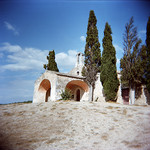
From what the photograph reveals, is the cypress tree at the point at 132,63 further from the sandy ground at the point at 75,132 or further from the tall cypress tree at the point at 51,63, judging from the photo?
the tall cypress tree at the point at 51,63

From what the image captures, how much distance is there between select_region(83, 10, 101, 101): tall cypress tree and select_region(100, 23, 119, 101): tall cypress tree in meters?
1.06

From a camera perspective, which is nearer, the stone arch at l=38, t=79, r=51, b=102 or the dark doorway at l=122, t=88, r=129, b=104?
the dark doorway at l=122, t=88, r=129, b=104

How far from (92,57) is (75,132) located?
510 inches

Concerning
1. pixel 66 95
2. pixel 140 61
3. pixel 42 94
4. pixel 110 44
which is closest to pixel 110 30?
pixel 110 44

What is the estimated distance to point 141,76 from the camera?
14609 millimetres

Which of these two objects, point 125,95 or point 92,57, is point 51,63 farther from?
point 125,95

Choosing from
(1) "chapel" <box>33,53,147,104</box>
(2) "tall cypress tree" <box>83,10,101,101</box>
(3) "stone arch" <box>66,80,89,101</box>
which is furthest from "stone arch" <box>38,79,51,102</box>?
(2) "tall cypress tree" <box>83,10,101,101</box>

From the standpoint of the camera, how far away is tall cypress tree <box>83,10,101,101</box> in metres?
17.0

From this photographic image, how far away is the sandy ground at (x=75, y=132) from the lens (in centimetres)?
421

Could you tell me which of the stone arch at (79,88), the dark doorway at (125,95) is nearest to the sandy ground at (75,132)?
the stone arch at (79,88)

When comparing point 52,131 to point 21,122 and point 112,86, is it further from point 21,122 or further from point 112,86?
point 112,86

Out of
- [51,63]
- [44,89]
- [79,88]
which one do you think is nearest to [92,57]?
[79,88]

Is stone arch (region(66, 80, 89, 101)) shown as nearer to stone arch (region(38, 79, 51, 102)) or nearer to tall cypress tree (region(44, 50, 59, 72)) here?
stone arch (region(38, 79, 51, 102))

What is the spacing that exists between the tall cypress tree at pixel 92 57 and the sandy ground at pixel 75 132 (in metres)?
9.85
